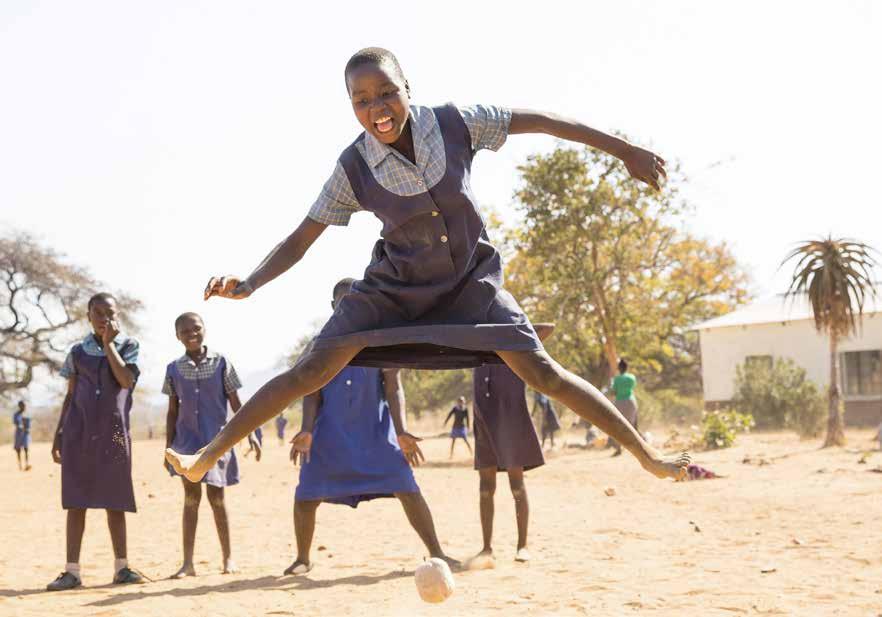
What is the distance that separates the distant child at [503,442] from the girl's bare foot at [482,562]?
30 millimetres

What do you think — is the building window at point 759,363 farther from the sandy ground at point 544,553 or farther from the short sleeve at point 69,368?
the short sleeve at point 69,368

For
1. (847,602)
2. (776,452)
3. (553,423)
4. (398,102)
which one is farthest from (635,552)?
(776,452)

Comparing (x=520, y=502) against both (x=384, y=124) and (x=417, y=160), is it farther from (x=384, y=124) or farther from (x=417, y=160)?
(x=384, y=124)

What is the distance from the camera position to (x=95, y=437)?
816 cm

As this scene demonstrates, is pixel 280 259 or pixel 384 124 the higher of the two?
pixel 384 124

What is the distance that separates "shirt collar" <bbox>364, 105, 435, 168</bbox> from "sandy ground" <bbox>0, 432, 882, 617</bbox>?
3261mm

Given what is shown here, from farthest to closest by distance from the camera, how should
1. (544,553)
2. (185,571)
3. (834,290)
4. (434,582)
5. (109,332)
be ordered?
(834,290) < (544,553) < (185,571) < (109,332) < (434,582)

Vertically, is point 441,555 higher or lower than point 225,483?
lower

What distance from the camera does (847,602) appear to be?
21.1ft

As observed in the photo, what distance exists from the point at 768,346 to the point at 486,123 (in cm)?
3207

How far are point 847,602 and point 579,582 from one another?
183 centimetres

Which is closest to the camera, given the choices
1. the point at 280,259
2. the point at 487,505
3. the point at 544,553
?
the point at 280,259

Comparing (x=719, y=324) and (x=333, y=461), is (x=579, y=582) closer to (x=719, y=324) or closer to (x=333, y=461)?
(x=333, y=461)

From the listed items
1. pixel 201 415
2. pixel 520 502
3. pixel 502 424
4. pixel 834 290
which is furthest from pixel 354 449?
pixel 834 290
